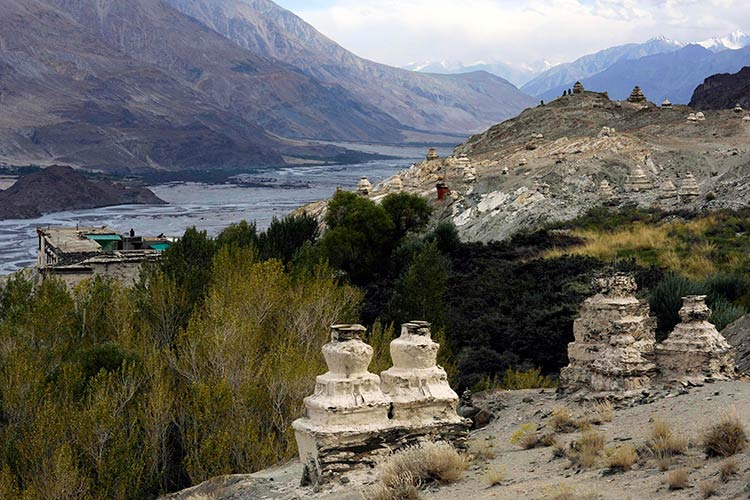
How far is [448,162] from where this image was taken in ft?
259

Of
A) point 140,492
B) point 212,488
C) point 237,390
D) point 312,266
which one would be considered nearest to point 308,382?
point 237,390

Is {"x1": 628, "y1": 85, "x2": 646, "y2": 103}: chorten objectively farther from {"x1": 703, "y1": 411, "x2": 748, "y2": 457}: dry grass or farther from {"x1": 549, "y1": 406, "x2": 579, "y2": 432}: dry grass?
{"x1": 703, "y1": 411, "x2": 748, "y2": 457}: dry grass

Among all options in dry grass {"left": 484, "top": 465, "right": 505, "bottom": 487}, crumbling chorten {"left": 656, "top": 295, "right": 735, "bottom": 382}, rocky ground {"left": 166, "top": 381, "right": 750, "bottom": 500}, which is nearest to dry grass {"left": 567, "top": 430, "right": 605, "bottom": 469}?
rocky ground {"left": 166, "top": 381, "right": 750, "bottom": 500}

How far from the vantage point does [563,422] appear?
15859mm

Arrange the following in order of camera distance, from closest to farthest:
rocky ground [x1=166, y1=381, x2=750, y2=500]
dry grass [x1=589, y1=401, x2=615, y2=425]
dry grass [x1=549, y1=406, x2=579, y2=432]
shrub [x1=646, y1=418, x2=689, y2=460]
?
rocky ground [x1=166, y1=381, x2=750, y2=500] < shrub [x1=646, y1=418, x2=689, y2=460] < dry grass [x1=549, y1=406, x2=579, y2=432] < dry grass [x1=589, y1=401, x2=615, y2=425]

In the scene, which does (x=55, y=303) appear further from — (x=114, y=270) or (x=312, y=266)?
(x=114, y=270)

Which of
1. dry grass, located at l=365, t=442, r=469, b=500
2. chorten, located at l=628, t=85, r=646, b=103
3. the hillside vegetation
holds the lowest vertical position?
the hillside vegetation

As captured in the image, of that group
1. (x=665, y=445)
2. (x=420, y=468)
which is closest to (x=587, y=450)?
(x=665, y=445)

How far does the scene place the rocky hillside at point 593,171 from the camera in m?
57.3

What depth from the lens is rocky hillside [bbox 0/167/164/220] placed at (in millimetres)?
151625

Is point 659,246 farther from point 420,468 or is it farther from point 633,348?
point 420,468

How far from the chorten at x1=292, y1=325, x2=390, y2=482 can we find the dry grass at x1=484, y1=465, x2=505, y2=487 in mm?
1489

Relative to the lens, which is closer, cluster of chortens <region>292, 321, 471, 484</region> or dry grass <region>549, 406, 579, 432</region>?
cluster of chortens <region>292, 321, 471, 484</region>

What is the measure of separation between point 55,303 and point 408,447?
732 inches
